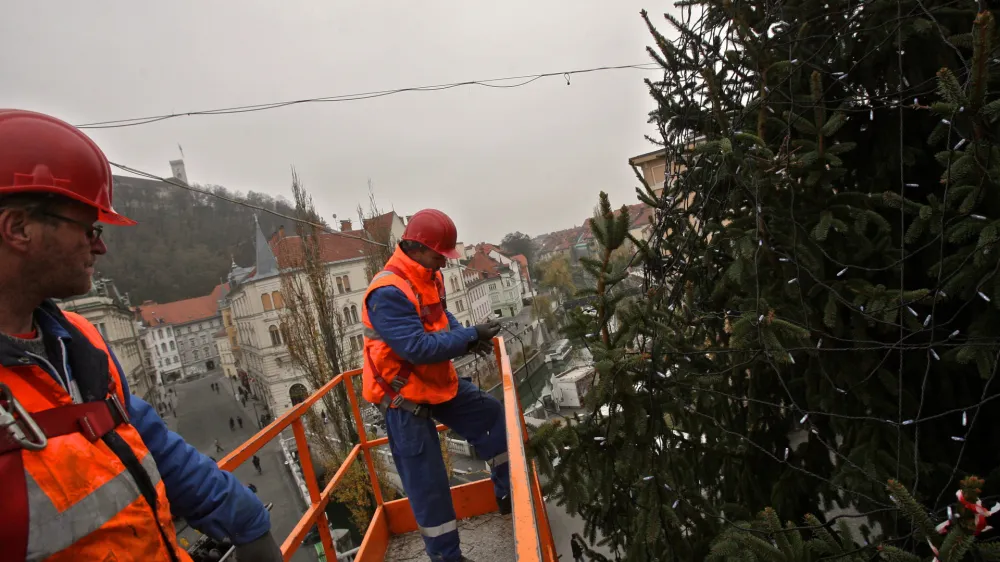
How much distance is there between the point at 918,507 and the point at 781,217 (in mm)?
1584

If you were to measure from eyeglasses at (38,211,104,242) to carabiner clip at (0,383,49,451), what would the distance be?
0.45 m

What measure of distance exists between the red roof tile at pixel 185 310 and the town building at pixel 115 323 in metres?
26.0

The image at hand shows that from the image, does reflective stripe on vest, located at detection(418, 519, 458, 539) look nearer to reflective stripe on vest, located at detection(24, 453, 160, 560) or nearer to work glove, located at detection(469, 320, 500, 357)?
work glove, located at detection(469, 320, 500, 357)

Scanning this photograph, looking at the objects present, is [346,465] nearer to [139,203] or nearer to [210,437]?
[210,437]

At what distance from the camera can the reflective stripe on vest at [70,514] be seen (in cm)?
110

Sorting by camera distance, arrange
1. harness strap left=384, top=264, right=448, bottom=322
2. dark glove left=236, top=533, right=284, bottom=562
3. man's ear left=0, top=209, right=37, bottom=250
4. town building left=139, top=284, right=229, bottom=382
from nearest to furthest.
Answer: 1. man's ear left=0, top=209, right=37, bottom=250
2. dark glove left=236, top=533, right=284, bottom=562
3. harness strap left=384, top=264, right=448, bottom=322
4. town building left=139, top=284, right=229, bottom=382

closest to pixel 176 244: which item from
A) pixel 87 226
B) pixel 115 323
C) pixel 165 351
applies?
pixel 115 323

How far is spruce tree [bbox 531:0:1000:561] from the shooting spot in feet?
8.42

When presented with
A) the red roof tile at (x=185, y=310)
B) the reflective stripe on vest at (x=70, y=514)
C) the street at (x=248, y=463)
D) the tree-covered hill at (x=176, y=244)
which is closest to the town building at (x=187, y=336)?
the red roof tile at (x=185, y=310)

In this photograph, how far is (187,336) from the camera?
7900 centimetres

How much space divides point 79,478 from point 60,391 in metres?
0.23

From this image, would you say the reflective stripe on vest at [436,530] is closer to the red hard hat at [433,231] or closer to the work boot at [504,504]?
the work boot at [504,504]

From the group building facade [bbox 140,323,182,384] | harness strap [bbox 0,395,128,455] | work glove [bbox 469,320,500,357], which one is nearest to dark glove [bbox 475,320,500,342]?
work glove [bbox 469,320,500,357]

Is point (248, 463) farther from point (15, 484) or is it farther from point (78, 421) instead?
point (15, 484)
